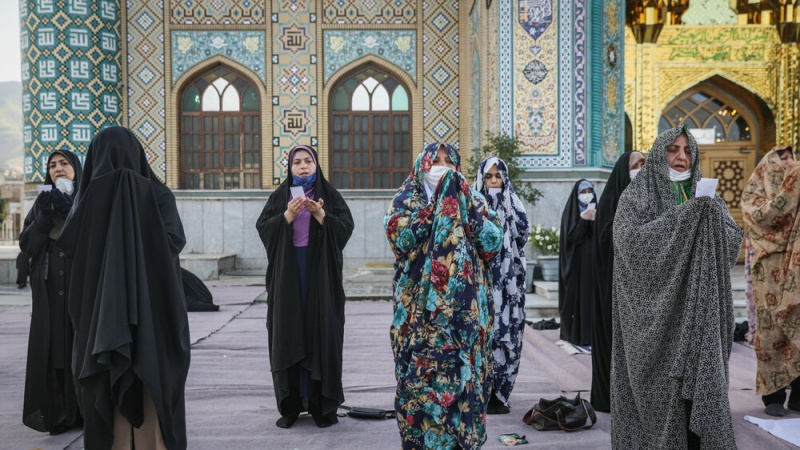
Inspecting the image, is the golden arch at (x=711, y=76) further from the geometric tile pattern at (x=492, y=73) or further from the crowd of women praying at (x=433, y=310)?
the crowd of women praying at (x=433, y=310)

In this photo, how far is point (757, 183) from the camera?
438 centimetres

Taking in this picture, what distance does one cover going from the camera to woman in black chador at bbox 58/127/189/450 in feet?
7.95

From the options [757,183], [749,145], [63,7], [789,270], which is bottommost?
[789,270]

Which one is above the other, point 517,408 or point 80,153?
point 80,153

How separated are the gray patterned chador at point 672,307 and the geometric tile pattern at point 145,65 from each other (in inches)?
379

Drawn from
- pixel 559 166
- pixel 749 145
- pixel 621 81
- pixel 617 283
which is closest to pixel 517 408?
pixel 617 283

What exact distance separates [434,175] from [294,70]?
29.2ft

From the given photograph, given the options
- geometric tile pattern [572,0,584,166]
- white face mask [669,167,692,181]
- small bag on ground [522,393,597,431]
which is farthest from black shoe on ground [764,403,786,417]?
geometric tile pattern [572,0,584,166]

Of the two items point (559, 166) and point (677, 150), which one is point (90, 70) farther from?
point (677, 150)

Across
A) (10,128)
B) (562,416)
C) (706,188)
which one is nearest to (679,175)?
(706,188)

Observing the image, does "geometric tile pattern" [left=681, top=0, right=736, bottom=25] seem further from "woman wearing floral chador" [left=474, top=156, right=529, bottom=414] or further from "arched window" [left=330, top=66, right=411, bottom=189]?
"woman wearing floral chador" [left=474, top=156, right=529, bottom=414]

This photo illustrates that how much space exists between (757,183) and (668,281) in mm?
2087

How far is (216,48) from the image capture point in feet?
36.7

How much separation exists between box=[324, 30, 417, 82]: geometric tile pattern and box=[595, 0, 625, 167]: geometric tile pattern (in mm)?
3251
